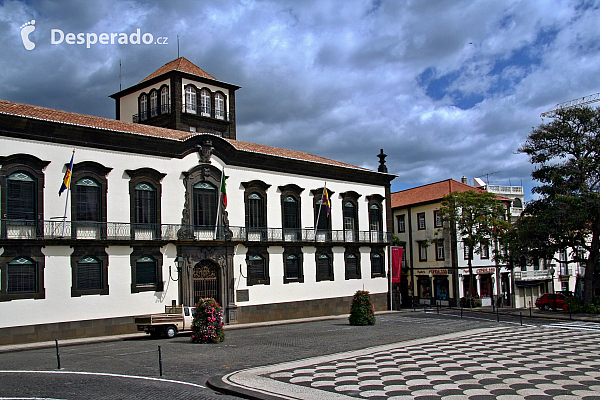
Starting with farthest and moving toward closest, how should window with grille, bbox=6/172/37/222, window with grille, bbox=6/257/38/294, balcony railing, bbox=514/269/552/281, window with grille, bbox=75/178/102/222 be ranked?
1. balcony railing, bbox=514/269/552/281
2. window with grille, bbox=75/178/102/222
3. window with grille, bbox=6/172/37/222
4. window with grille, bbox=6/257/38/294

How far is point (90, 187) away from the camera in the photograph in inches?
1104

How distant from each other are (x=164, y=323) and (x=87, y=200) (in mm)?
7500

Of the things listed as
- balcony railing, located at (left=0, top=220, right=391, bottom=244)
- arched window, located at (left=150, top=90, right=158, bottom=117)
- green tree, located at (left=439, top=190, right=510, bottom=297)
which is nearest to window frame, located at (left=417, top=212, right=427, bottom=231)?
green tree, located at (left=439, top=190, right=510, bottom=297)

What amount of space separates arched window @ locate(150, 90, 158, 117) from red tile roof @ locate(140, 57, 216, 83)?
194cm

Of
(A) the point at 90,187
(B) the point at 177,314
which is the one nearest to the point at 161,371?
(B) the point at 177,314

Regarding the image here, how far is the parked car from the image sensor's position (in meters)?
41.9

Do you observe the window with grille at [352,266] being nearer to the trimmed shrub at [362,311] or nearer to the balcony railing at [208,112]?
the trimmed shrub at [362,311]

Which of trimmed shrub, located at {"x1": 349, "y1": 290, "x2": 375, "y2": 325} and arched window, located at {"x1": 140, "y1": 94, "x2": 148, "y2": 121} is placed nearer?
trimmed shrub, located at {"x1": 349, "y1": 290, "x2": 375, "y2": 325}

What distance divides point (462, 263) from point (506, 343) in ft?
88.9

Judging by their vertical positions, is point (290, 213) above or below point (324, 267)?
Answer: above

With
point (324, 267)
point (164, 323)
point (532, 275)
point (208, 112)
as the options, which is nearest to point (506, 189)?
point (532, 275)

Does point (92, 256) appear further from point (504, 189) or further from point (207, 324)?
point (504, 189)

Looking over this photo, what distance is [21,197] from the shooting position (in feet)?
84.3

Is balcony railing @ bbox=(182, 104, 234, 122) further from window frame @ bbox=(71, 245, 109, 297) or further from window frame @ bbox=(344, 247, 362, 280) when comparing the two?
window frame @ bbox=(71, 245, 109, 297)
